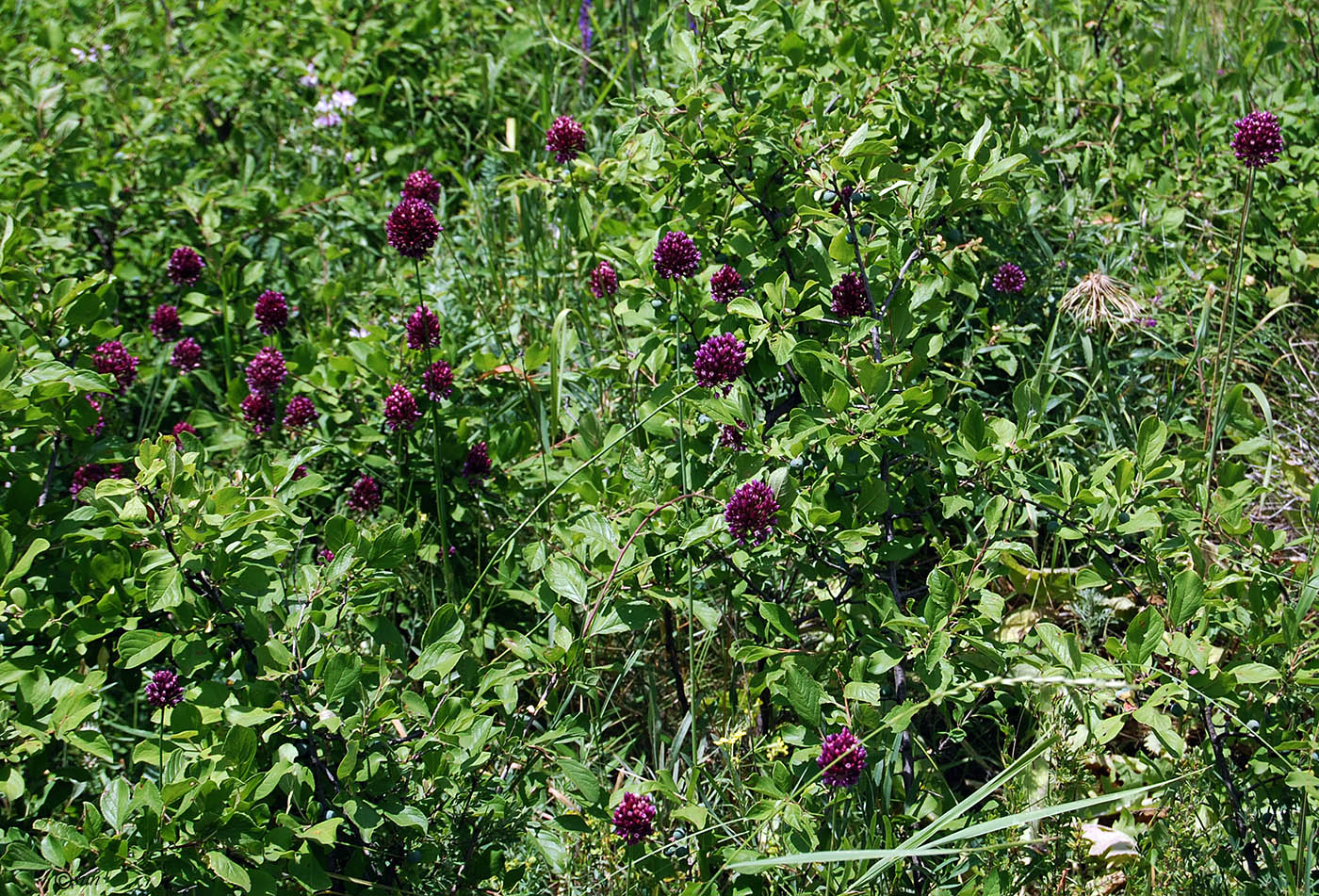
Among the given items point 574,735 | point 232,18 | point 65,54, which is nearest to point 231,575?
point 574,735

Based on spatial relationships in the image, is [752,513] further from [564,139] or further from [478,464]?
[564,139]

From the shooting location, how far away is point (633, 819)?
64.5 inches

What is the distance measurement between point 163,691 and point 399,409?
2.42ft

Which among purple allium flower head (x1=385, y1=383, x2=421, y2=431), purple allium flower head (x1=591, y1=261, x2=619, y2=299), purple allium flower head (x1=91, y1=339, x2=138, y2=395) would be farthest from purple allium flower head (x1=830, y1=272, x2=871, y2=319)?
purple allium flower head (x1=91, y1=339, x2=138, y2=395)

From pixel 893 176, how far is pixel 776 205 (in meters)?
0.40

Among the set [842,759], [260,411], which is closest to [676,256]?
[842,759]

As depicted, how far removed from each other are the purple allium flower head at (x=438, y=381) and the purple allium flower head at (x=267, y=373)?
0.35 metres

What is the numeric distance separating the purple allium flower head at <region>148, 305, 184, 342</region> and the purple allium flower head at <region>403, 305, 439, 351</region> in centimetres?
76

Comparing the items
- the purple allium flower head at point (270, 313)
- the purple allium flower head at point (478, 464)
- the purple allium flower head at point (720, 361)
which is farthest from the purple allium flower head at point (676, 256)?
the purple allium flower head at point (270, 313)

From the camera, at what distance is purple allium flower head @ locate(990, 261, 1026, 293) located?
2.53m

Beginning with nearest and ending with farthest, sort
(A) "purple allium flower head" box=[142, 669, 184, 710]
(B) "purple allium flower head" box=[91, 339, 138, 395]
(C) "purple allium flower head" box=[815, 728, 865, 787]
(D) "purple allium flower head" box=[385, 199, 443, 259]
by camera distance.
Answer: (C) "purple allium flower head" box=[815, 728, 865, 787] → (A) "purple allium flower head" box=[142, 669, 184, 710] → (D) "purple allium flower head" box=[385, 199, 443, 259] → (B) "purple allium flower head" box=[91, 339, 138, 395]

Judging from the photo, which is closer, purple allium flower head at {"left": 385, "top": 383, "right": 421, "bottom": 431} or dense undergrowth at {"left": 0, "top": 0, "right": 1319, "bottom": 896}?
dense undergrowth at {"left": 0, "top": 0, "right": 1319, "bottom": 896}

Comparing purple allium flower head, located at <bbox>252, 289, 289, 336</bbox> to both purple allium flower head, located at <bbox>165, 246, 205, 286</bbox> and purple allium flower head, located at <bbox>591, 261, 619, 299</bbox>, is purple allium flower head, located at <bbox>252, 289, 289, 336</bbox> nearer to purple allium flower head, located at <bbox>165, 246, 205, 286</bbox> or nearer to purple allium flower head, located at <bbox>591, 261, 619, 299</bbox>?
purple allium flower head, located at <bbox>165, 246, 205, 286</bbox>

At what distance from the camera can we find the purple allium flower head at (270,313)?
8.64 feet
